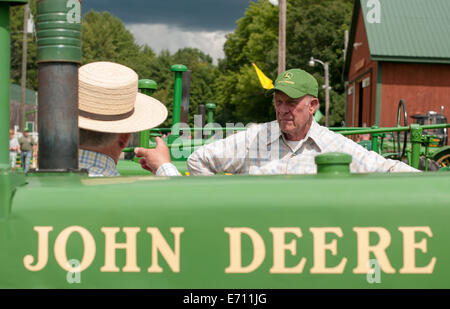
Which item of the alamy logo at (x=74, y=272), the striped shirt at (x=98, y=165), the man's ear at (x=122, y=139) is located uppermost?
the man's ear at (x=122, y=139)

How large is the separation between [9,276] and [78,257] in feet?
0.52

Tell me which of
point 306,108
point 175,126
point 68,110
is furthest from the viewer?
point 175,126

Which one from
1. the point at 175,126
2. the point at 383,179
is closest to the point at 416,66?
the point at 175,126

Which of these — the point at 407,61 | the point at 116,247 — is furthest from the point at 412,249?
the point at 407,61

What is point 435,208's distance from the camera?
148 cm

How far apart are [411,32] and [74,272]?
23.9 meters

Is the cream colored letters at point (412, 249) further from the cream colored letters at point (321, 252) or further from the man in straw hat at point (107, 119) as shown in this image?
the man in straw hat at point (107, 119)

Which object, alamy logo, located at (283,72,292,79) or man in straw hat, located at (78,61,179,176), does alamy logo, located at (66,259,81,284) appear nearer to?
man in straw hat, located at (78,61,179,176)

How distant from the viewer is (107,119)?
2455mm

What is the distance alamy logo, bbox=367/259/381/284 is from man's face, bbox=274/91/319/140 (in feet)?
6.10

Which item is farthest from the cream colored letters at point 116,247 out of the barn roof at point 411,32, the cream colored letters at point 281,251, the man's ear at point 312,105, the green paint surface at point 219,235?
the barn roof at point 411,32

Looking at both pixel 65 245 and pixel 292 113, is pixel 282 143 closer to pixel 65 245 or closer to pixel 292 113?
pixel 292 113

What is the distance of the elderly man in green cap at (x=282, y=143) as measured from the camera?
10.6 ft

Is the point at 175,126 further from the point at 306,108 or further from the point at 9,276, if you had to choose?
the point at 9,276
